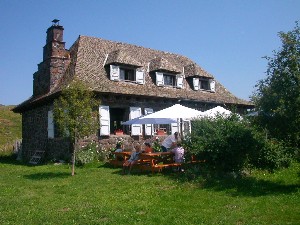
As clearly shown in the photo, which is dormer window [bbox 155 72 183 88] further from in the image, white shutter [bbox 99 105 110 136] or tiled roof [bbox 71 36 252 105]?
white shutter [bbox 99 105 110 136]

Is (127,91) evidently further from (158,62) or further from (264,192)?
(264,192)

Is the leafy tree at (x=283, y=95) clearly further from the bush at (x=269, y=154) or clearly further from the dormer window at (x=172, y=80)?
the dormer window at (x=172, y=80)

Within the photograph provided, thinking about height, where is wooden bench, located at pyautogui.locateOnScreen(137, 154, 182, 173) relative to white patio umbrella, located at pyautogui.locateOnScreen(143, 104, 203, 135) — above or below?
below

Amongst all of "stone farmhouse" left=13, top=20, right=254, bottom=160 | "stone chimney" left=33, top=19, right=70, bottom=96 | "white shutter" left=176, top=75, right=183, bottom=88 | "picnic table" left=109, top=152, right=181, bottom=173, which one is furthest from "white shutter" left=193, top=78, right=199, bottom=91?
"picnic table" left=109, top=152, right=181, bottom=173

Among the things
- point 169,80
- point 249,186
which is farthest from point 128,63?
point 249,186

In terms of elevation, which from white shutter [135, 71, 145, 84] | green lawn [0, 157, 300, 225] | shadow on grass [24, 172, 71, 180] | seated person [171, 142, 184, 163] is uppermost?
white shutter [135, 71, 145, 84]

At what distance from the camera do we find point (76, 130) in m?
11.7

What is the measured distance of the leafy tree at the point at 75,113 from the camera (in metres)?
11.5

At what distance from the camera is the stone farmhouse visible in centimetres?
1669

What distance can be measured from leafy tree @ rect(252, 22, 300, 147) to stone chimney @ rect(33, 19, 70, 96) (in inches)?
460

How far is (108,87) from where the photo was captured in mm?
16484

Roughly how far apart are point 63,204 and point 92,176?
3.82m

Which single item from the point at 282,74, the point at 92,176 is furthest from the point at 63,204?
the point at 282,74

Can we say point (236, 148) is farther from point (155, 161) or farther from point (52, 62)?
point (52, 62)
